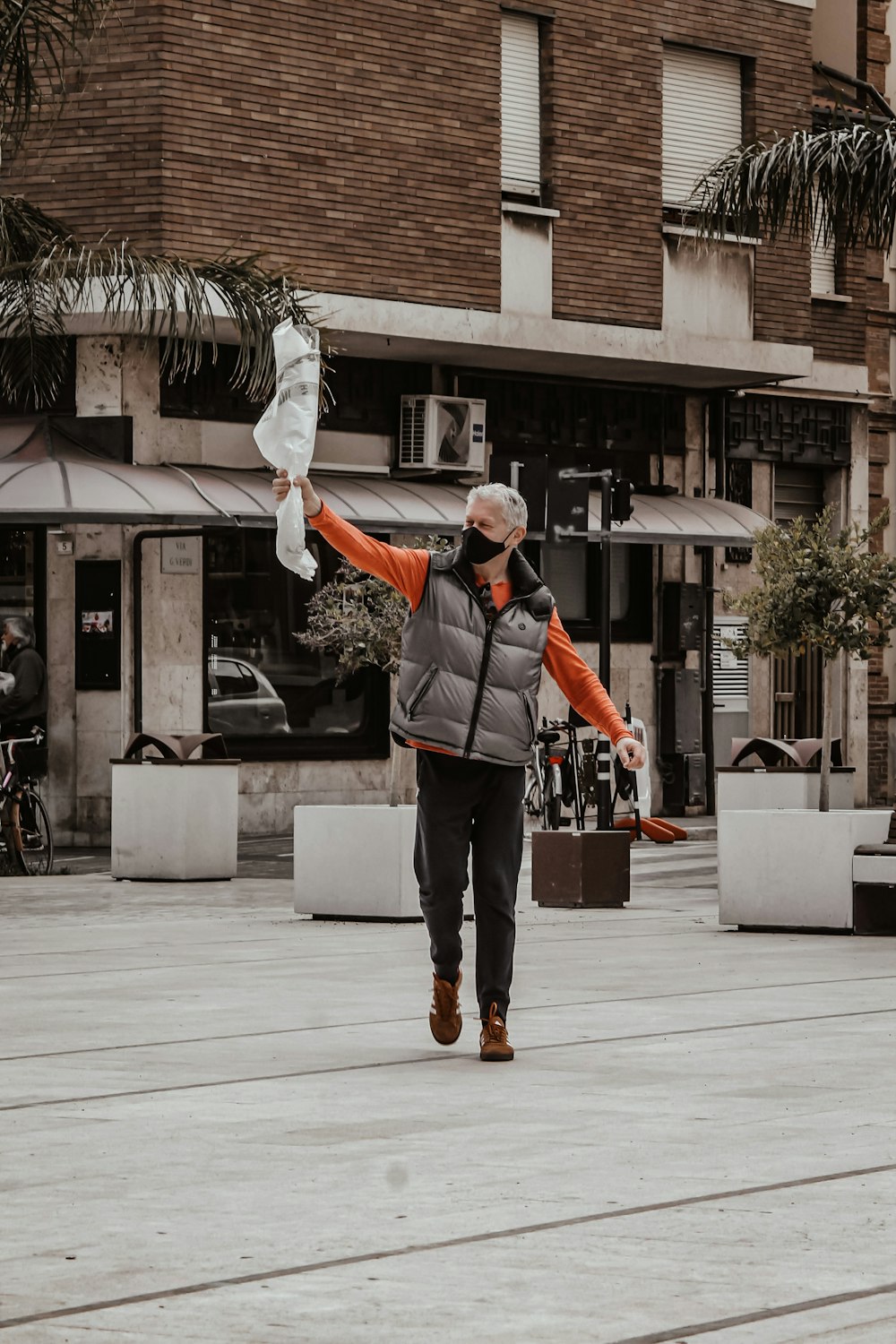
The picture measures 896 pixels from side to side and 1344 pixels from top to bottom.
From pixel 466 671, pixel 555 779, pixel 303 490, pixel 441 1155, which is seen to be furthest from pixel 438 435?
pixel 441 1155

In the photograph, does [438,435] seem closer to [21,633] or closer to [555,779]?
[555,779]

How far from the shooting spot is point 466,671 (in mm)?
8477

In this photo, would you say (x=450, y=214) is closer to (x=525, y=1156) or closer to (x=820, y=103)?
(x=820, y=103)

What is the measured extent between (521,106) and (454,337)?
113 inches

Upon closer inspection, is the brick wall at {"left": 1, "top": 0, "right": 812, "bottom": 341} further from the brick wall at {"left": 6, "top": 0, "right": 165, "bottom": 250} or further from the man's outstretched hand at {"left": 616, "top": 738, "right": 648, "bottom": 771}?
the man's outstretched hand at {"left": 616, "top": 738, "right": 648, "bottom": 771}

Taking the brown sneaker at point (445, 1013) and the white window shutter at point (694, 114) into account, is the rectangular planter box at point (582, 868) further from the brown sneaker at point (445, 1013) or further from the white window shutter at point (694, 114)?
the white window shutter at point (694, 114)

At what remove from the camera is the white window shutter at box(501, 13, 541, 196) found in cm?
2470

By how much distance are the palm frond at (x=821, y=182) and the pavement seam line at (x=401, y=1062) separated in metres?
11.0

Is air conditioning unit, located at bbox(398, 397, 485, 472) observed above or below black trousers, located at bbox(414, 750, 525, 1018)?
above

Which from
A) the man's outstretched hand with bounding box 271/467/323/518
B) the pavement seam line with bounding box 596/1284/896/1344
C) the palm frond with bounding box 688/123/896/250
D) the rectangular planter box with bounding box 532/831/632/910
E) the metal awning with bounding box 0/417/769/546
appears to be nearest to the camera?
the pavement seam line with bounding box 596/1284/896/1344

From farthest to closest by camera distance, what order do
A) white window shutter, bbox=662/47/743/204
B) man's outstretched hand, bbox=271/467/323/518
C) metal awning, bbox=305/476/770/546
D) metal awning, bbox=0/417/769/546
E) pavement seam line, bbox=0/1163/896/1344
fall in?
1. white window shutter, bbox=662/47/743/204
2. metal awning, bbox=305/476/770/546
3. metal awning, bbox=0/417/769/546
4. man's outstretched hand, bbox=271/467/323/518
5. pavement seam line, bbox=0/1163/896/1344

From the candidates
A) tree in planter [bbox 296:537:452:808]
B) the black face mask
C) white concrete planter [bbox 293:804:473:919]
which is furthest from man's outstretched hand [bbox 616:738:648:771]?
tree in planter [bbox 296:537:452:808]

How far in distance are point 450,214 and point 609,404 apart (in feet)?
11.9

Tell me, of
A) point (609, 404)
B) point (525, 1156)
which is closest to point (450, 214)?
point (609, 404)
